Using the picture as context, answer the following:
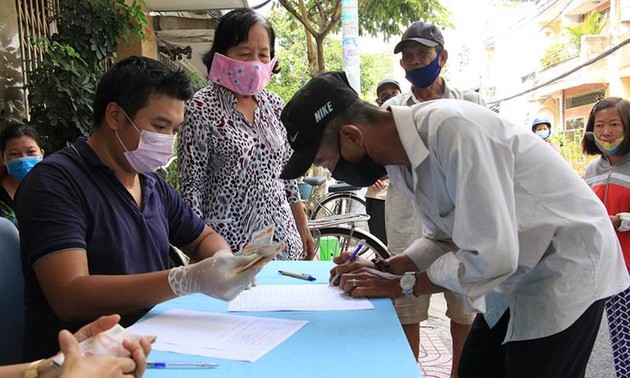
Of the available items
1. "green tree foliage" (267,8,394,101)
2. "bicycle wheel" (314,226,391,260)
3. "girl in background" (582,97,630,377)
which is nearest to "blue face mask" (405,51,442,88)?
"girl in background" (582,97,630,377)

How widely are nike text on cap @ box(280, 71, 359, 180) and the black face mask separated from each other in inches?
3.5

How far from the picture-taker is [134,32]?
3.92m

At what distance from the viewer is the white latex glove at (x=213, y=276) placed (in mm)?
1259

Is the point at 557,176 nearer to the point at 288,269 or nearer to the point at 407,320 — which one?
the point at 288,269

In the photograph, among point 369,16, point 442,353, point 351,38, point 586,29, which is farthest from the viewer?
point 586,29

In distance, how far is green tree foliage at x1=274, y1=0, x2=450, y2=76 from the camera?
6.25 m

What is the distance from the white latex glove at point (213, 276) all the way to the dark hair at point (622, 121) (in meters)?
2.39

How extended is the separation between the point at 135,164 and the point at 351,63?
3484 millimetres

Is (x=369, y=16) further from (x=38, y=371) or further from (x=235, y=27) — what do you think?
(x=38, y=371)

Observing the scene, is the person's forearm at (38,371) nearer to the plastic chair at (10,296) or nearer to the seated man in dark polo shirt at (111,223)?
the seated man in dark polo shirt at (111,223)

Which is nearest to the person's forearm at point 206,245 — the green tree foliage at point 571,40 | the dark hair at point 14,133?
the dark hair at point 14,133

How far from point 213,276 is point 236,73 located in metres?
1.07

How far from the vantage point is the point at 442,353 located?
304cm

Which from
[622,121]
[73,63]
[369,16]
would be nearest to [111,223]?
[73,63]
